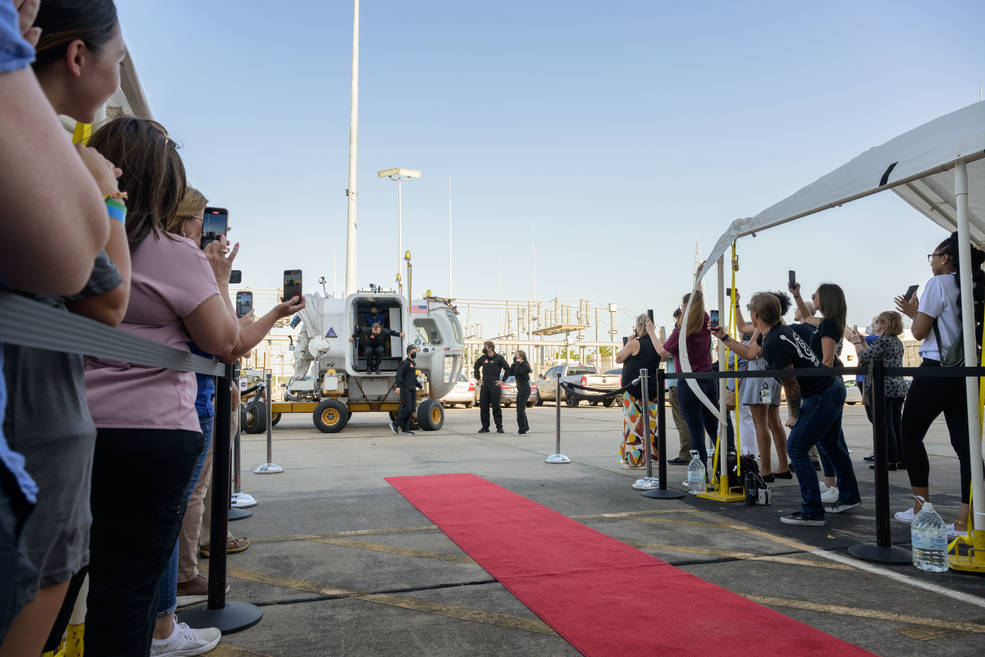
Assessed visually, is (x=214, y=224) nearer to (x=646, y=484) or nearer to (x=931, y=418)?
(x=931, y=418)

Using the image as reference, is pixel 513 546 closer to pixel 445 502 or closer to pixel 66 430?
pixel 445 502

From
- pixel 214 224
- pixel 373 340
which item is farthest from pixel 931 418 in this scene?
pixel 373 340

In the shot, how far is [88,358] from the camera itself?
5.49ft

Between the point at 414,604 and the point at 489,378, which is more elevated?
the point at 489,378

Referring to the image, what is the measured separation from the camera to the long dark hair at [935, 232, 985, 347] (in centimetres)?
392

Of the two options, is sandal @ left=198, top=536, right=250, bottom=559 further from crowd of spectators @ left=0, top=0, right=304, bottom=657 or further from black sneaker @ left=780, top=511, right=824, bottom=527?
black sneaker @ left=780, top=511, right=824, bottom=527

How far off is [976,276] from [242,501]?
541 cm

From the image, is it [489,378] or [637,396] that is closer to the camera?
[637,396]

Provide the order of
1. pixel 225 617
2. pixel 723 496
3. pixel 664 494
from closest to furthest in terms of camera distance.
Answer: pixel 225 617, pixel 723 496, pixel 664 494

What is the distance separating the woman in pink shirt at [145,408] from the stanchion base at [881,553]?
11.7 feet

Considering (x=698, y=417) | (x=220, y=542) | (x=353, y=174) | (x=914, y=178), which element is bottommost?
(x=220, y=542)

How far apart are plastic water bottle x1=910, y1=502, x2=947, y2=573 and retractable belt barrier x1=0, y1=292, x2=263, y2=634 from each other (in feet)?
10.9

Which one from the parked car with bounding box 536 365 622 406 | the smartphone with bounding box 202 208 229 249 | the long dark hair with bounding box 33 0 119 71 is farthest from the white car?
the long dark hair with bounding box 33 0 119 71

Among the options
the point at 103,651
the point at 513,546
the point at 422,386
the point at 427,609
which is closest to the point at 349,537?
the point at 513,546
